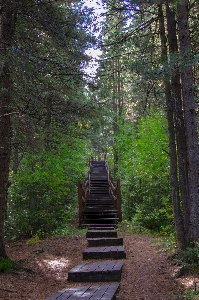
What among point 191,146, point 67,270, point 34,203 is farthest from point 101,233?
point 191,146

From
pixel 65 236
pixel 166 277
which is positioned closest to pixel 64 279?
pixel 166 277

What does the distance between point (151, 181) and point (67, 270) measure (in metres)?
5.82

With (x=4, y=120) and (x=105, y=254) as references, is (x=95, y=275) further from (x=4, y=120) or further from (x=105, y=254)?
(x=4, y=120)

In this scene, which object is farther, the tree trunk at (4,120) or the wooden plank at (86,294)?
the tree trunk at (4,120)

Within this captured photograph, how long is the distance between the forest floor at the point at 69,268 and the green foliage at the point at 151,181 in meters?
1.25

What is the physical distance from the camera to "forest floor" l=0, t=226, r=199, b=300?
576 cm

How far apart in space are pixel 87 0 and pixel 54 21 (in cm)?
120

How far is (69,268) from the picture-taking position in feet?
25.1

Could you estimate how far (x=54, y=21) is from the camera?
762cm

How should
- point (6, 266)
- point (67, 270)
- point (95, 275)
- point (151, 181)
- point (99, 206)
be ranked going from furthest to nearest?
point (99, 206) → point (151, 181) → point (67, 270) → point (6, 266) → point (95, 275)

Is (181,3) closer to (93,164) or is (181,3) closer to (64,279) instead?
(64,279)

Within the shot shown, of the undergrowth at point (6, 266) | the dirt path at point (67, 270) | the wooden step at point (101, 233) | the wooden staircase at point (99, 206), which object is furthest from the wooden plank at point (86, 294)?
Answer: the wooden staircase at point (99, 206)

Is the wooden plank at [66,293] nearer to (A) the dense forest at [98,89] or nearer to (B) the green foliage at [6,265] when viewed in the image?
(B) the green foliage at [6,265]

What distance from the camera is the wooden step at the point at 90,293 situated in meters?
5.05
